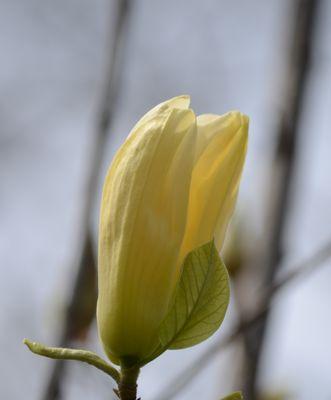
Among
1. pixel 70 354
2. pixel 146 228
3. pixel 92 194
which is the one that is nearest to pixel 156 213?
pixel 146 228

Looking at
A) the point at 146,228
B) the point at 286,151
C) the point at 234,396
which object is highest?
the point at 286,151

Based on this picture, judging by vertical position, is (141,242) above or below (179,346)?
above

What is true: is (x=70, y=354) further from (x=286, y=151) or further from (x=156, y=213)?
(x=286, y=151)

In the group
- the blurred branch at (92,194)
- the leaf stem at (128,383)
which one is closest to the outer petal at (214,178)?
the leaf stem at (128,383)

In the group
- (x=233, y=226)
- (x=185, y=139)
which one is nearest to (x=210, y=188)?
(x=185, y=139)

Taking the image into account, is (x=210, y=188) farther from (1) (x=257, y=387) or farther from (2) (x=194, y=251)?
(1) (x=257, y=387)

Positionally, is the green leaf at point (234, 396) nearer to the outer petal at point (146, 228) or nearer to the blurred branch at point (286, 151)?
the outer petal at point (146, 228)
